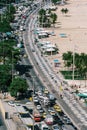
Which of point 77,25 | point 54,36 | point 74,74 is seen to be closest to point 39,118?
point 74,74

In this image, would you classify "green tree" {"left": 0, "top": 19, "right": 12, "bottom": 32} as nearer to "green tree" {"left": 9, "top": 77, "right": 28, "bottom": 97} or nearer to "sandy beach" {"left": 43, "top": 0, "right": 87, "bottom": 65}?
"sandy beach" {"left": 43, "top": 0, "right": 87, "bottom": 65}

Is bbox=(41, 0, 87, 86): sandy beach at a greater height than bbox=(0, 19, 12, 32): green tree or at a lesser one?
lesser

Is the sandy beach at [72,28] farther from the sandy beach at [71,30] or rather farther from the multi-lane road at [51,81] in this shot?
the multi-lane road at [51,81]

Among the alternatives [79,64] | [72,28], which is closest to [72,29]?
[72,28]

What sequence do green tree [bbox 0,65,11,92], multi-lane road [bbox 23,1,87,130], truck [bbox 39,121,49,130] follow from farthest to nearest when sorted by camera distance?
green tree [bbox 0,65,11,92] < multi-lane road [bbox 23,1,87,130] < truck [bbox 39,121,49,130]

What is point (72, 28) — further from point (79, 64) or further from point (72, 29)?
point (79, 64)

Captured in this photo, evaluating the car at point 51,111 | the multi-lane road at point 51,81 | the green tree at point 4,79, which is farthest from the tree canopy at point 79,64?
the car at point 51,111

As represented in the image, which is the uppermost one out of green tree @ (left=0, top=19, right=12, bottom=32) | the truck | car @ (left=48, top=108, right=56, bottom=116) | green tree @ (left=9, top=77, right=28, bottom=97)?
green tree @ (left=0, top=19, right=12, bottom=32)

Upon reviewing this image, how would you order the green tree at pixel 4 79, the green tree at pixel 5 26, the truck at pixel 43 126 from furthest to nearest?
1. the green tree at pixel 5 26
2. the green tree at pixel 4 79
3. the truck at pixel 43 126

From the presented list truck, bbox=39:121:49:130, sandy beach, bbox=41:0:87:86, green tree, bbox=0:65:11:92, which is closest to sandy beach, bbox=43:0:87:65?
sandy beach, bbox=41:0:87:86
